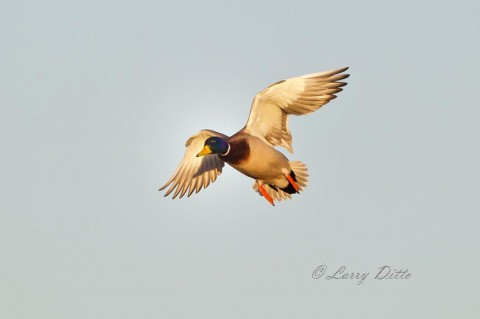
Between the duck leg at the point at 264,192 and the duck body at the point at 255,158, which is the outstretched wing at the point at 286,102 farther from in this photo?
the duck leg at the point at 264,192

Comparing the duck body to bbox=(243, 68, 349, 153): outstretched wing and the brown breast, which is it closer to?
the brown breast

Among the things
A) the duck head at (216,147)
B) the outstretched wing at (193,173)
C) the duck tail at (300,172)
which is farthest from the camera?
the outstretched wing at (193,173)

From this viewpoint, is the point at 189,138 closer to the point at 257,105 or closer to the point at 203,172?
the point at 203,172

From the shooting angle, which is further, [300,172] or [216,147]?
[300,172]

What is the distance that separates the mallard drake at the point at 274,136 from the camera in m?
20.4

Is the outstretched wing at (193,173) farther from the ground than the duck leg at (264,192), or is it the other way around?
the outstretched wing at (193,173)

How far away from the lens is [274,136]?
21.5 metres

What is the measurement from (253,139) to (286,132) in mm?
1031

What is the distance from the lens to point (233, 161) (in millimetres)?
20391

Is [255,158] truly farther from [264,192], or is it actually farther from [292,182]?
[264,192]

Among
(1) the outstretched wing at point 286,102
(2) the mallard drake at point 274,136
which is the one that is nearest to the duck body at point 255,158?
(2) the mallard drake at point 274,136

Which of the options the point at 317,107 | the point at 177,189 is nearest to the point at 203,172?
the point at 177,189

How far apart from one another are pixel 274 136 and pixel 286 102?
3.10 ft

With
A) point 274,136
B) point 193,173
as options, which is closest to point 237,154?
point 274,136
